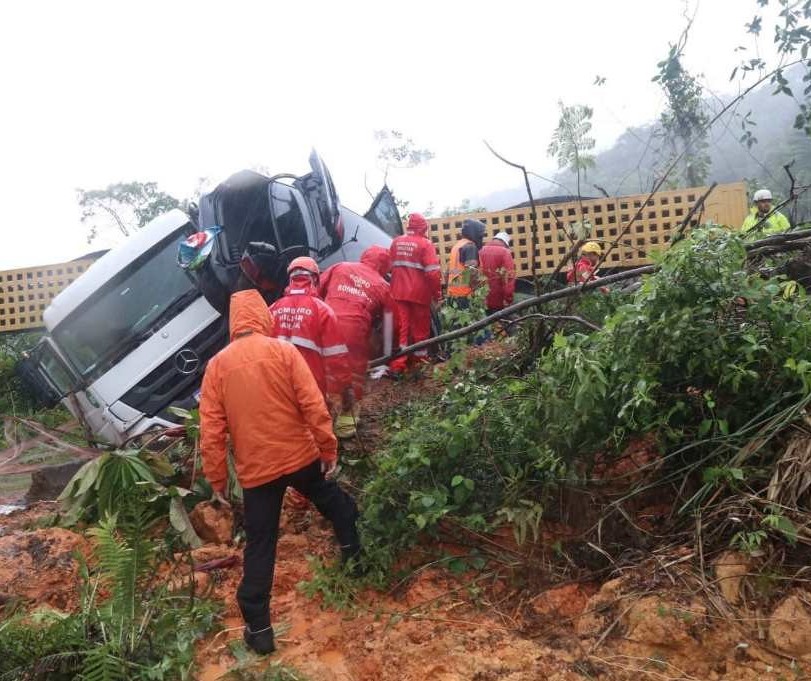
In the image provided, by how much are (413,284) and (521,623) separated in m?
Answer: 3.73

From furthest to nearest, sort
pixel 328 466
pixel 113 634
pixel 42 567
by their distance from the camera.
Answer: pixel 42 567, pixel 328 466, pixel 113 634

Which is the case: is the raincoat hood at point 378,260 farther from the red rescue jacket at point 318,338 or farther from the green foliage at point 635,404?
the green foliage at point 635,404

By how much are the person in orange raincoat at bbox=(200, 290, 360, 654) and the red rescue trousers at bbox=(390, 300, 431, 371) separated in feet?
9.57

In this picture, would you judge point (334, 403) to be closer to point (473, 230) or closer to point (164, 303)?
point (164, 303)

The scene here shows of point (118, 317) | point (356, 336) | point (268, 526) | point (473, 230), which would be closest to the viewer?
point (268, 526)

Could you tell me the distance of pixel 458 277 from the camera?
6480 mm

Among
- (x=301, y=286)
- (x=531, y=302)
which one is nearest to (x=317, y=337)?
(x=301, y=286)

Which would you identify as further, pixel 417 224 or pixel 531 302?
pixel 417 224

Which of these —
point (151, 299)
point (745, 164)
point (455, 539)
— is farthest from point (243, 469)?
point (745, 164)

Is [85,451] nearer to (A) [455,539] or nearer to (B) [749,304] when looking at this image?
(A) [455,539]

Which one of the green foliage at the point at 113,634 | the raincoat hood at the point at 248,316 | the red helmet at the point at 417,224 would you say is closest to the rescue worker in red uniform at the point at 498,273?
the red helmet at the point at 417,224

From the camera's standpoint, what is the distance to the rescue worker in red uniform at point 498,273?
7137mm

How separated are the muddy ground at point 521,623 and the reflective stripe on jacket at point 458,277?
2.75m

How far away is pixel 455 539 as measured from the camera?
396 cm
